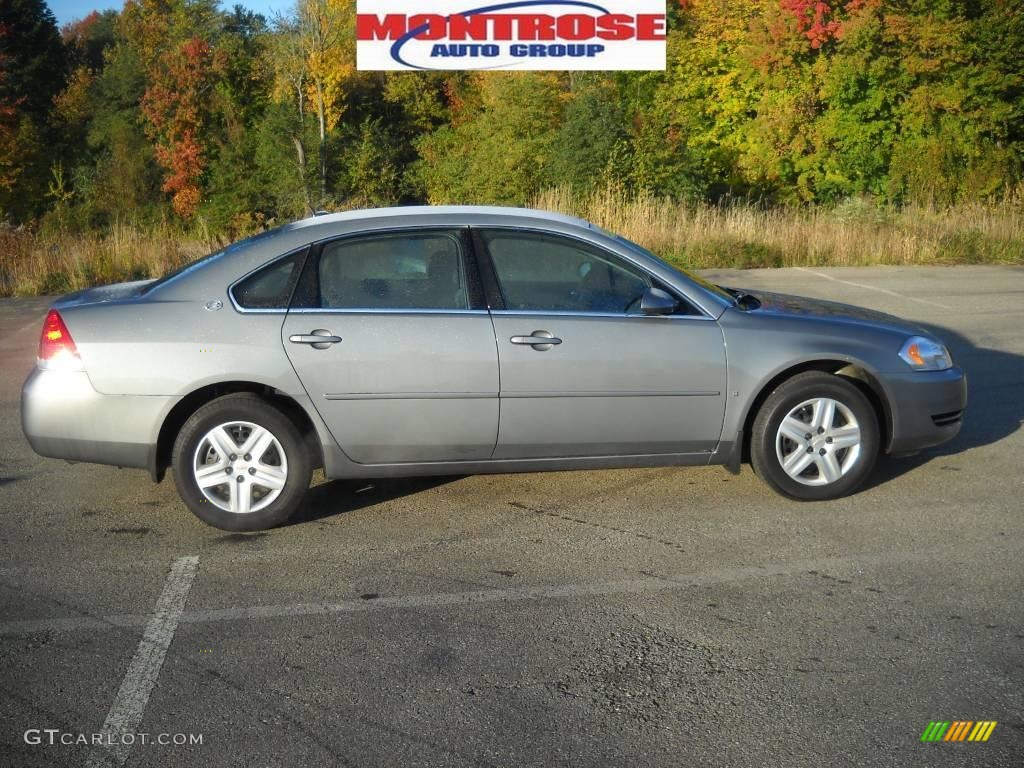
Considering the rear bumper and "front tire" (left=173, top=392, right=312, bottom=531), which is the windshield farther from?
the rear bumper

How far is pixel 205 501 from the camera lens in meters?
5.55

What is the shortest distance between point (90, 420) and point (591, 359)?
251 centimetres

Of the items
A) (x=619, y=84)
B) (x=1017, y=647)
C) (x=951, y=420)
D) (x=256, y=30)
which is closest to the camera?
(x=1017, y=647)

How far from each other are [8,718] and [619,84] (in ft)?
135

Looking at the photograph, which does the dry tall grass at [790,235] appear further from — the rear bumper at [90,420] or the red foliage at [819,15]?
the red foliage at [819,15]

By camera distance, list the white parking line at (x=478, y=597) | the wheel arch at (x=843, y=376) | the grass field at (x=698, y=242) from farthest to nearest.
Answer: the grass field at (x=698, y=242) → the wheel arch at (x=843, y=376) → the white parking line at (x=478, y=597)

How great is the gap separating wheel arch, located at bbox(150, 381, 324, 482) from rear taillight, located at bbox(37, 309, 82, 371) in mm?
523

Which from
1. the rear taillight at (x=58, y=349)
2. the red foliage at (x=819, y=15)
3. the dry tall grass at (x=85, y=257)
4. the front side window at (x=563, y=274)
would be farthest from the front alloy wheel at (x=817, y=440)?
the red foliage at (x=819, y=15)

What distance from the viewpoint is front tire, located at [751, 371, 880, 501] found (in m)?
5.84

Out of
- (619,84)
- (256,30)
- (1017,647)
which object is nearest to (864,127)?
(619,84)

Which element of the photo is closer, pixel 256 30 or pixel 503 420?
pixel 503 420

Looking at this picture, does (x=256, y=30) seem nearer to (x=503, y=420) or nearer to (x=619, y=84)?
(x=619, y=84)

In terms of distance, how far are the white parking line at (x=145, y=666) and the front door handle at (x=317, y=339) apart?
1.16 metres

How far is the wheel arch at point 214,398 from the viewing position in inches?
220
